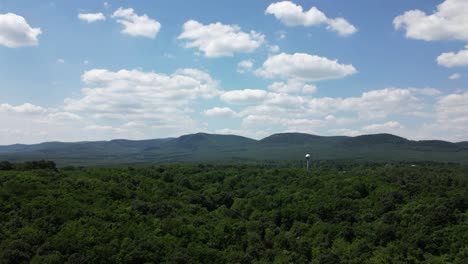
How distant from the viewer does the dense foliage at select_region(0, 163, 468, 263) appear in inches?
1943

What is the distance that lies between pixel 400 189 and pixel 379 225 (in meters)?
19.7

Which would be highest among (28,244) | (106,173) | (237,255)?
(106,173)

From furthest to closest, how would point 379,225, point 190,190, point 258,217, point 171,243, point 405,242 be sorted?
point 190,190
point 258,217
point 379,225
point 405,242
point 171,243

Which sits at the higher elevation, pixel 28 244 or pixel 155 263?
pixel 28 244

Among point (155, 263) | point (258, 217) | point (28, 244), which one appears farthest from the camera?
point (258, 217)

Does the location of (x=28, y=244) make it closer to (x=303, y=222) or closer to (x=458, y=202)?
(x=303, y=222)

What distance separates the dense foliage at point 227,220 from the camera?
49.3m

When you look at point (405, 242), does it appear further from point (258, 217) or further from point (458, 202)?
point (258, 217)

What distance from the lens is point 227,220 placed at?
68.2 metres

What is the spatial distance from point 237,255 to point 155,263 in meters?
11.2

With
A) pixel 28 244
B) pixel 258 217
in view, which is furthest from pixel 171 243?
pixel 258 217

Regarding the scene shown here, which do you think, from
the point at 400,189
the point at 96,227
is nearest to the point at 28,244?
the point at 96,227

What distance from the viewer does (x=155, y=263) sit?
159 feet

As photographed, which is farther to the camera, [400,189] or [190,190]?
[190,190]
